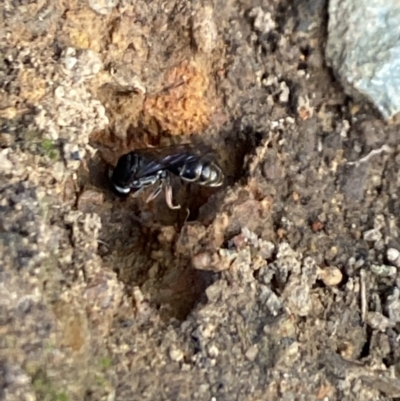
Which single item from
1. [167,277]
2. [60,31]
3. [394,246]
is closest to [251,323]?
[167,277]

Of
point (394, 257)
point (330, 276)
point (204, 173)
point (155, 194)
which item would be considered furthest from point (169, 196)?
point (394, 257)

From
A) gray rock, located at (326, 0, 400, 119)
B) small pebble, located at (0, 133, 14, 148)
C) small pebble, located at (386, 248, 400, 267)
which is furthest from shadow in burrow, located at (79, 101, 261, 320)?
small pebble, located at (386, 248, 400, 267)

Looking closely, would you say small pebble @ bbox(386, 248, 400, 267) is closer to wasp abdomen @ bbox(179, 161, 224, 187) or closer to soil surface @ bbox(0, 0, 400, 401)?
soil surface @ bbox(0, 0, 400, 401)

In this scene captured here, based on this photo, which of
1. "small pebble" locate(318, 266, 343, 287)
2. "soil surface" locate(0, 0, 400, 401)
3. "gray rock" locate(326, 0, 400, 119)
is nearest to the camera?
"soil surface" locate(0, 0, 400, 401)

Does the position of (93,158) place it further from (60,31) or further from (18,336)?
(18,336)

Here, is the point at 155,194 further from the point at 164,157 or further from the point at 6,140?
the point at 6,140
